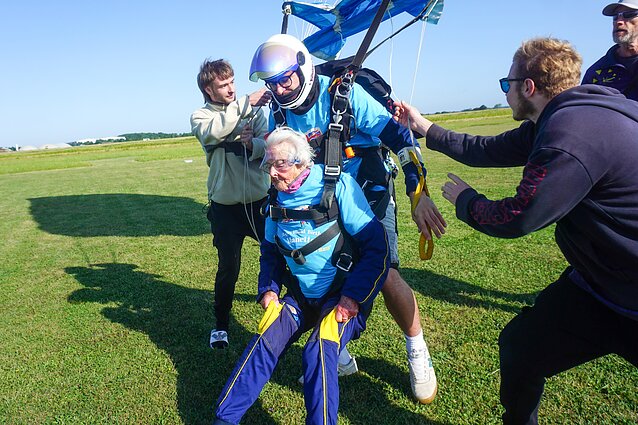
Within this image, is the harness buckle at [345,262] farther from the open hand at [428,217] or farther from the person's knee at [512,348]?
the person's knee at [512,348]

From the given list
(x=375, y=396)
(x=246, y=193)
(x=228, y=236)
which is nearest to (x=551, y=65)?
(x=375, y=396)

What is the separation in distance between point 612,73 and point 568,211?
2.67 metres

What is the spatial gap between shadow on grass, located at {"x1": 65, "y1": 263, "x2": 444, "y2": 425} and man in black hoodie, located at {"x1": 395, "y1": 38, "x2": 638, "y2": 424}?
126 centimetres

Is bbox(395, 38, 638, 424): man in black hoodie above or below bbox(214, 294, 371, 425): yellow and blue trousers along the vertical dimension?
above

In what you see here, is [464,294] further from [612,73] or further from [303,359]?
[303,359]

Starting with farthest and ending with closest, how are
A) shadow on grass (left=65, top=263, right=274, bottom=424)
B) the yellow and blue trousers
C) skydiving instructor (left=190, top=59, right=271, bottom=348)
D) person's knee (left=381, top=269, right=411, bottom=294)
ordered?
1. skydiving instructor (left=190, top=59, right=271, bottom=348)
2. shadow on grass (left=65, top=263, right=274, bottom=424)
3. person's knee (left=381, top=269, right=411, bottom=294)
4. the yellow and blue trousers

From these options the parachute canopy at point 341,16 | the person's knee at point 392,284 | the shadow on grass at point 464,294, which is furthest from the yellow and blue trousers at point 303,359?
the parachute canopy at point 341,16

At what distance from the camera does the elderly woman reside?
10.0 ft

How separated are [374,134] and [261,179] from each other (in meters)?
1.72

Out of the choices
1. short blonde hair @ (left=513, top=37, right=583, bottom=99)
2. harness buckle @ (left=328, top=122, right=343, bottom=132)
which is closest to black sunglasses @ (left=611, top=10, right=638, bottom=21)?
short blonde hair @ (left=513, top=37, right=583, bottom=99)

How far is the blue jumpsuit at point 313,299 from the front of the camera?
9.46ft

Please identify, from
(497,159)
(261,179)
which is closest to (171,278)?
(261,179)

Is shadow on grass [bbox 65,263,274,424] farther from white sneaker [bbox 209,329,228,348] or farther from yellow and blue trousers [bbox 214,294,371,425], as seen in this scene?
yellow and blue trousers [bbox 214,294,371,425]

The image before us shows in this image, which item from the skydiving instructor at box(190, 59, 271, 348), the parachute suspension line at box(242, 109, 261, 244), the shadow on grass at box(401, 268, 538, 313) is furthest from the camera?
the shadow on grass at box(401, 268, 538, 313)
